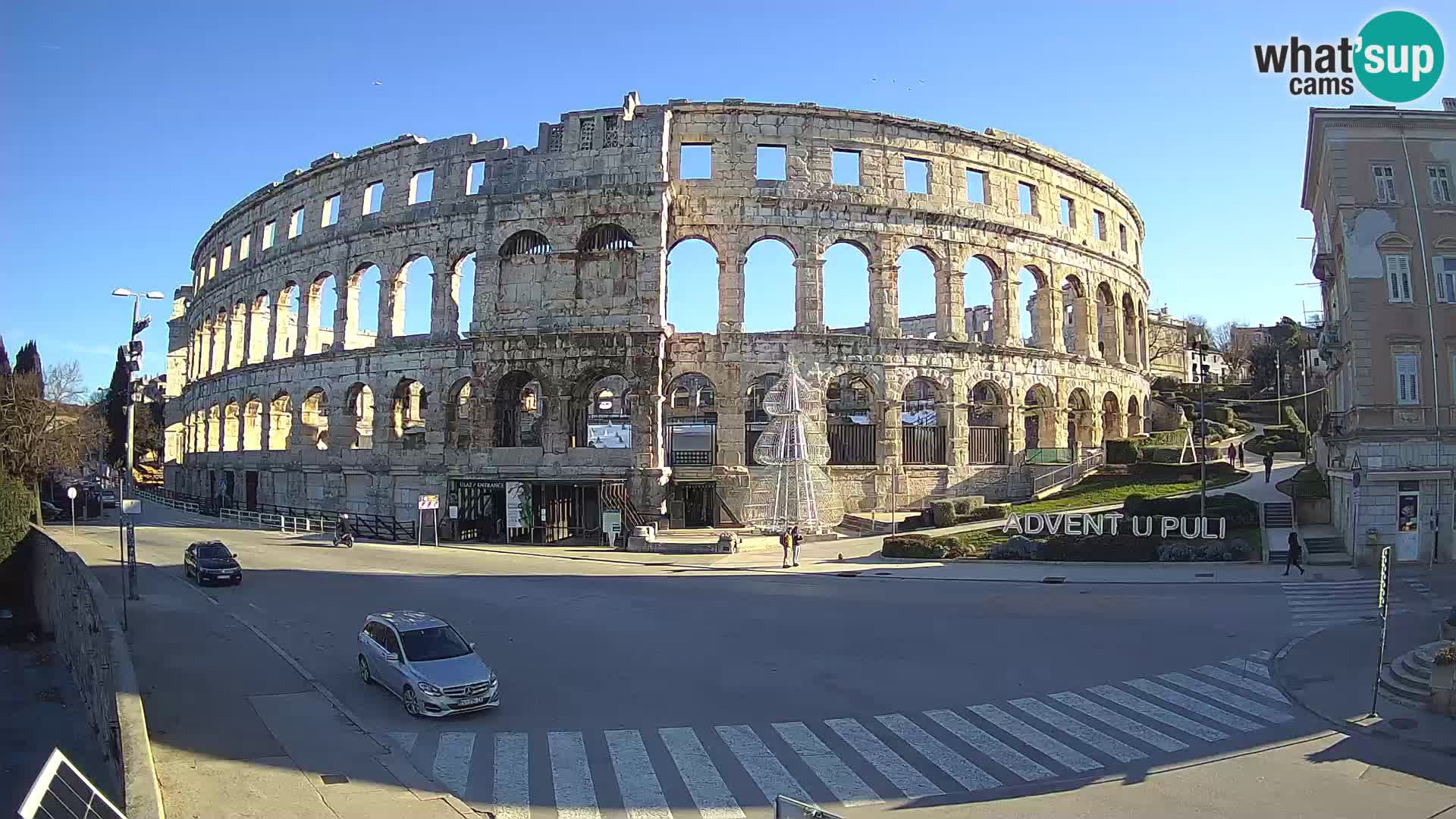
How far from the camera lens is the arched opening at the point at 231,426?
55.6m

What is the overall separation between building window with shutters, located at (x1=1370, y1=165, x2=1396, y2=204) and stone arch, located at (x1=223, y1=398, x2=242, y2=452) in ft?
192

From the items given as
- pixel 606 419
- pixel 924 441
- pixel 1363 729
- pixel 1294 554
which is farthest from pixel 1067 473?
pixel 1363 729

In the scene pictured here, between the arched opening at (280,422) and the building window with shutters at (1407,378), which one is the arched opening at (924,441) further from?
the arched opening at (280,422)

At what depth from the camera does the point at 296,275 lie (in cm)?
4978

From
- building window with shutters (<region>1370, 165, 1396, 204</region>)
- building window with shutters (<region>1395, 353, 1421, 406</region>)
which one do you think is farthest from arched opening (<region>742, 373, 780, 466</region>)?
building window with shutters (<region>1370, 165, 1396, 204</region>)

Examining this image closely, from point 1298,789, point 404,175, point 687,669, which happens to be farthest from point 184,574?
point 1298,789

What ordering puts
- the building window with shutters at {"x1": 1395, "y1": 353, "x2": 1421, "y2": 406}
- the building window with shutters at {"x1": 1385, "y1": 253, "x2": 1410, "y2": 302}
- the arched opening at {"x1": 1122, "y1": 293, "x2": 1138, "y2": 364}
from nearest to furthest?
the building window with shutters at {"x1": 1395, "y1": 353, "x2": 1421, "y2": 406}
the building window with shutters at {"x1": 1385, "y1": 253, "x2": 1410, "y2": 302}
the arched opening at {"x1": 1122, "y1": 293, "x2": 1138, "y2": 364}

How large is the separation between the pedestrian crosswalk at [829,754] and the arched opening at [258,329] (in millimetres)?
47845

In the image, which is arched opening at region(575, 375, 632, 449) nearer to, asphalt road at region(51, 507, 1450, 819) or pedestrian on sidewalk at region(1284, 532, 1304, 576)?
asphalt road at region(51, 507, 1450, 819)

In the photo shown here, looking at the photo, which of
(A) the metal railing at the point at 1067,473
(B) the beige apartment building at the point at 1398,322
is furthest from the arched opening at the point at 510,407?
(B) the beige apartment building at the point at 1398,322

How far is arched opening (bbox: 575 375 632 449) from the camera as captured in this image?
→ 42.1m

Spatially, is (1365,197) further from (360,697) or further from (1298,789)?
(360,697)

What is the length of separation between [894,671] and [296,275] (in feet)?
149

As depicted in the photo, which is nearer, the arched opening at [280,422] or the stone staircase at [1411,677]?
the stone staircase at [1411,677]
